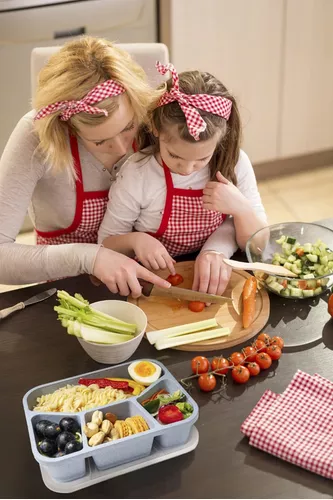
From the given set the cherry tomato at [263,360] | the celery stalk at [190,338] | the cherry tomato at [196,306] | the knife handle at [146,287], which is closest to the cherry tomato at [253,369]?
the cherry tomato at [263,360]

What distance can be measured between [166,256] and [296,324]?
1.16 feet

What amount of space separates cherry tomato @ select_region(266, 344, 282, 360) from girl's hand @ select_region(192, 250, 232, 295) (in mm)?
243

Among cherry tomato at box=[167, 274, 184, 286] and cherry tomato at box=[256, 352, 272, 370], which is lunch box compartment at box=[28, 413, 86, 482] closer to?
cherry tomato at box=[256, 352, 272, 370]

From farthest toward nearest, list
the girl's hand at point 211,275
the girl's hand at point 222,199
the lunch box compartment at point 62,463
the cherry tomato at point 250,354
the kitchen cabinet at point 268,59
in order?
1. the kitchen cabinet at point 268,59
2. the girl's hand at point 222,199
3. the girl's hand at point 211,275
4. the cherry tomato at point 250,354
5. the lunch box compartment at point 62,463

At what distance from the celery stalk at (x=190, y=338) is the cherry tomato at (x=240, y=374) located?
123 mm

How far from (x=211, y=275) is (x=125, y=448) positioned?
57 centimetres

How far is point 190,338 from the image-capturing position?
1.49m

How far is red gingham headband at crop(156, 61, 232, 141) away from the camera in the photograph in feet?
5.08

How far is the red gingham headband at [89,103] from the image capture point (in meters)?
1.55

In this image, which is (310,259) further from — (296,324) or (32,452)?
(32,452)

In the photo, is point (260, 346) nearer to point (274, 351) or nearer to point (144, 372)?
point (274, 351)

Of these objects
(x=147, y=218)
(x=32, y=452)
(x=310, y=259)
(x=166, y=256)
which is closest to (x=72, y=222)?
(x=147, y=218)

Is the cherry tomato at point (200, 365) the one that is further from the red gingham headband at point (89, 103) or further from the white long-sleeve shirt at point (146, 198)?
the red gingham headband at point (89, 103)

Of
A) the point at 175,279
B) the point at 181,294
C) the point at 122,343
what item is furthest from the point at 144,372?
the point at 175,279
